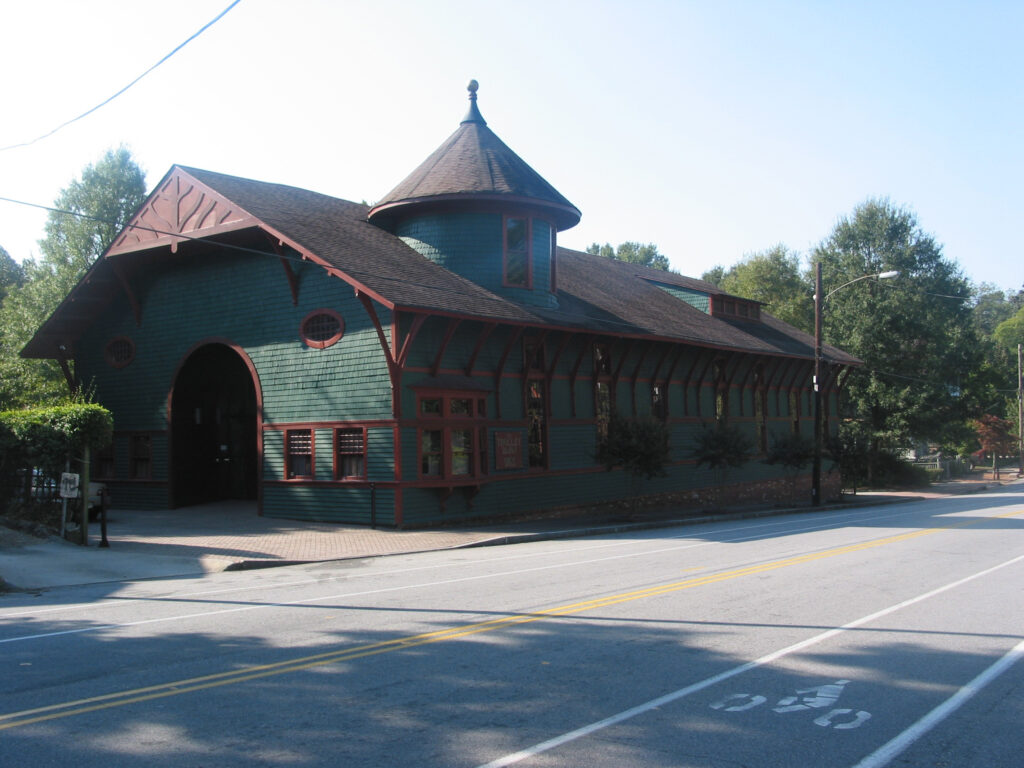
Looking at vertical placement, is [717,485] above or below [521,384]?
below

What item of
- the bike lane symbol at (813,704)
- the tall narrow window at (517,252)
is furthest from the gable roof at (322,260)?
the bike lane symbol at (813,704)

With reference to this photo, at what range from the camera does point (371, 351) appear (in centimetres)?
2038

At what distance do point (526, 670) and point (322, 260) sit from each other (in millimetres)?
14298

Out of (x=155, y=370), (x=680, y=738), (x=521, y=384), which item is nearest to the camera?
(x=680, y=738)

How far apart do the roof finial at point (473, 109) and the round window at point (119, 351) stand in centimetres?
1232

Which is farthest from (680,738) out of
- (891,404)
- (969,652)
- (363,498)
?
(891,404)

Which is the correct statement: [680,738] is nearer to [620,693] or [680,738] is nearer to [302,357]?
[620,693]

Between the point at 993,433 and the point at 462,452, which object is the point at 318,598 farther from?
the point at 993,433

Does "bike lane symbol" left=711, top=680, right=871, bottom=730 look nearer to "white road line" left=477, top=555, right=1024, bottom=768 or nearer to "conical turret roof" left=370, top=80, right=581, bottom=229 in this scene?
"white road line" left=477, top=555, right=1024, bottom=768

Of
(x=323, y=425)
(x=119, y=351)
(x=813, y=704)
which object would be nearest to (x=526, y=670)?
(x=813, y=704)

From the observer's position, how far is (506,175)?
2469 cm

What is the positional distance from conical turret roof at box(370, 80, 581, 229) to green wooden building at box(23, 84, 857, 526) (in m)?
0.09

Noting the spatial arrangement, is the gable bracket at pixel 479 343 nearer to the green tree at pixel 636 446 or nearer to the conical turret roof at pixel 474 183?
the conical turret roof at pixel 474 183

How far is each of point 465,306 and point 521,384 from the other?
3.74 metres
